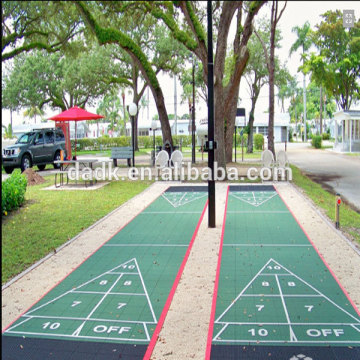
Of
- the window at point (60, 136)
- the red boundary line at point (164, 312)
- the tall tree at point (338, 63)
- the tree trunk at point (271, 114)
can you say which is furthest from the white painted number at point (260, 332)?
the tall tree at point (338, 63)

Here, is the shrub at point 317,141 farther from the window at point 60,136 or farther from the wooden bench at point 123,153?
the window at point 60,136

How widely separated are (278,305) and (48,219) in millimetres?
5766

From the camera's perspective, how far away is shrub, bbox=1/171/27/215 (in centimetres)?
909

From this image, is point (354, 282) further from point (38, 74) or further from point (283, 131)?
point (283, 131)

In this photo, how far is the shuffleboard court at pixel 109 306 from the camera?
150 inches

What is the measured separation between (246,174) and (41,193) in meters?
7.34

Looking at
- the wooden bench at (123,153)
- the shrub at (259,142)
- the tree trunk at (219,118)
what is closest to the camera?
the tree trunk at (219,118)

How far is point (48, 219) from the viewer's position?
9.06 metres

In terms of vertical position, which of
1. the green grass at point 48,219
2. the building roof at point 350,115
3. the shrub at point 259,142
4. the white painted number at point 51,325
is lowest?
the white painted number at point 51,325

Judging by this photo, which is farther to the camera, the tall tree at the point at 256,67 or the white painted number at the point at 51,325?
the tall tree at the point at 256,67

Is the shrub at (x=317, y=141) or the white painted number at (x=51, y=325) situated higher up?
the shrub at (x=317, y=141)

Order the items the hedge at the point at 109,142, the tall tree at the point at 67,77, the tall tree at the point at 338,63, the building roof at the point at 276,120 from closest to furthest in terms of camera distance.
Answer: the tall tree at the point at 67,77, the tall tree at the point at 338,63, the hedge at the point at 109,142, the building roof at the point at 276,120

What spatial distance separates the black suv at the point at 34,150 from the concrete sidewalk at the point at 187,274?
9870 millimetres

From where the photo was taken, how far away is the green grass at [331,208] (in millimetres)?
8014
